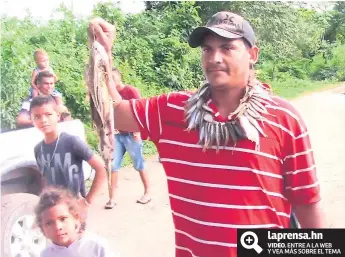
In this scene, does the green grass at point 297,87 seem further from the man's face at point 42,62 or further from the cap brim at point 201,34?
the man's face at point 42,62

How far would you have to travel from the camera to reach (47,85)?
2.32 meters

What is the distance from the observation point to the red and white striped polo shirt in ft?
6.53

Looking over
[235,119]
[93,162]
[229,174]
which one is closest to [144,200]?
[93,162]

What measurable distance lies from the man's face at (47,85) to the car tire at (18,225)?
484 mm

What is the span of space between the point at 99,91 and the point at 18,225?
0.75 m

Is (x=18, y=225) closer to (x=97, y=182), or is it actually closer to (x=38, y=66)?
(x=97, y=182)

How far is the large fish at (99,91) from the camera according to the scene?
7.04 ft

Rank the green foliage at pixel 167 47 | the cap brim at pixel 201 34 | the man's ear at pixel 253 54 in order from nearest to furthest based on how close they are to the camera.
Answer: the cap brim at pixel 201 34, the man's ear at pixel 253 54, the green foliage at pixel 167 47

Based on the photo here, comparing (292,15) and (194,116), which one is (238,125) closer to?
(194,116)

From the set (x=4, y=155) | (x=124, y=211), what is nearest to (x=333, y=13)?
(x=124, y=211)

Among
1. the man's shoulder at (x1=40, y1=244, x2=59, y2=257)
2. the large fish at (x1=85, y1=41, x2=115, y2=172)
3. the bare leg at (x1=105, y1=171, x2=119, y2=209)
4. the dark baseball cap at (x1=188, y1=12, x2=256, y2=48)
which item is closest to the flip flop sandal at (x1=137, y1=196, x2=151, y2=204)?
the bare leg at (x1=105, y1=171, x2=119, y2=209)

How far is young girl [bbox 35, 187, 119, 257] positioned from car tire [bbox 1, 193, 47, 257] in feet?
0.12

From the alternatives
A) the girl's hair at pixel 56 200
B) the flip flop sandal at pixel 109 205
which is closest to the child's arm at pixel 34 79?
the girl's hair at pixel 56 200

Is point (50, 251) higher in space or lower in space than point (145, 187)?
lower
